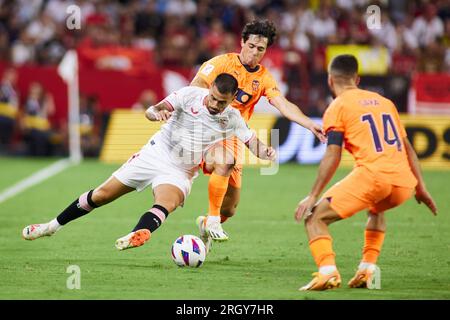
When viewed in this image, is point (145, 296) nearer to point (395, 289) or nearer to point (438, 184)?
point (395, 289)

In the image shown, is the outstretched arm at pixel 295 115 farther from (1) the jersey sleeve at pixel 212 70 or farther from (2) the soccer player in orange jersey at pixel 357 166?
(2) the soccer player in orange jersey at pixel 357 166

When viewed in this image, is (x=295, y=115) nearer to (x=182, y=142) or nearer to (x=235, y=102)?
(x=235, y=102)

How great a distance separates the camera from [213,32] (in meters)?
24.9

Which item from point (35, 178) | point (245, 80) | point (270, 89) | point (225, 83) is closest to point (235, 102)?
point (245, 80)

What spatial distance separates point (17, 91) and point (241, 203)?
9385mm

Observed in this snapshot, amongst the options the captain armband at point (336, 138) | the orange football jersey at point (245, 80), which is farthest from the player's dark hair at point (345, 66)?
the orange football jersey at point (245, 80)

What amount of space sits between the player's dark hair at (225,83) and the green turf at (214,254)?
5.65ft

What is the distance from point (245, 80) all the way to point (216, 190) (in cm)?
135

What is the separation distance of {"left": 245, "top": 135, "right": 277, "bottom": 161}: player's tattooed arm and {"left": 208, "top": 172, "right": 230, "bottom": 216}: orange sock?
51cm

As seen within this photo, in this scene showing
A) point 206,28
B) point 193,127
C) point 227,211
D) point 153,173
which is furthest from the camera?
point 206,28

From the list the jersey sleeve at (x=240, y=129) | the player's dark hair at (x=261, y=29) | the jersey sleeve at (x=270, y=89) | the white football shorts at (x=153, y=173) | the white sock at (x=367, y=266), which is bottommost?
the white sock at (x=367, y=266)

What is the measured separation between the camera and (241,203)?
1548 cm

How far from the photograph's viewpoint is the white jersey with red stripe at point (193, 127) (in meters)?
9.77

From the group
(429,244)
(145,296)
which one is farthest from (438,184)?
(145,296)
